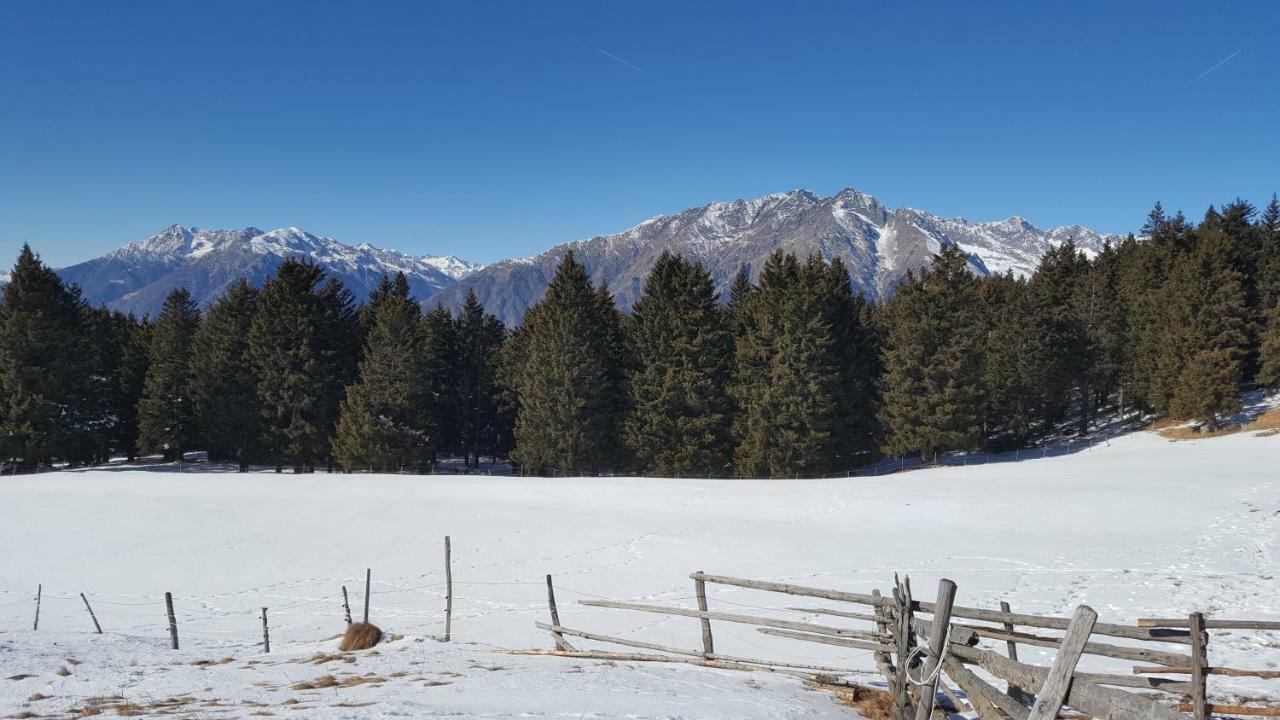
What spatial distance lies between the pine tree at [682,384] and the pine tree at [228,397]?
26292 mm

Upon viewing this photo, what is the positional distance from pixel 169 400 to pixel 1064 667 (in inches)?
2338

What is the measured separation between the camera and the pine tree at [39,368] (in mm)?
43188

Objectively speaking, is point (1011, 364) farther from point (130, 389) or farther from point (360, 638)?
point (130, 389)

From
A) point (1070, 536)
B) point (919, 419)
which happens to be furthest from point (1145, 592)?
point (919, 419)

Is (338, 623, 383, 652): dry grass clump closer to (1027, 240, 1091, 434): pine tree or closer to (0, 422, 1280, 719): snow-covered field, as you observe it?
(0, 422, 1280, 719): snow-covered field

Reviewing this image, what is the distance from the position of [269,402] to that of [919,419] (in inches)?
1677

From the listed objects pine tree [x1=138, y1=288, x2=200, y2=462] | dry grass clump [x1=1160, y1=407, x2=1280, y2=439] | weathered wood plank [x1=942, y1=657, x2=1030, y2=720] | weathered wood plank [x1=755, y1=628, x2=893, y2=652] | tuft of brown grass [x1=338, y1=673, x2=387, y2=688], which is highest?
pine tree [x1=138, y1=288, x2=200, y2=462]

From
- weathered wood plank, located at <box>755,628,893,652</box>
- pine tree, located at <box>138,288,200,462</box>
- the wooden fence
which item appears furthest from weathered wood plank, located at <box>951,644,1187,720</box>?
pine tree, located at <box>138,288,200,462</box>

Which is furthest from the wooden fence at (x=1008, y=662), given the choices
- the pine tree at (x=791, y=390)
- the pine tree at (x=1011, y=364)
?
the pine tree at (x=1011, y=364)

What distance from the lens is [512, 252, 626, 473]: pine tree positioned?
45750 millimetres

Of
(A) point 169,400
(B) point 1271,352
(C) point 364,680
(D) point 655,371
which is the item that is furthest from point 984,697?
(A) point 169,400

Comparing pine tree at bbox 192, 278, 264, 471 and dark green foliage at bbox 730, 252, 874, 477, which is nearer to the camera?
dark green foliage at bbox 730, 252, 874, 477

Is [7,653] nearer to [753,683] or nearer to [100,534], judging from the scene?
[753,683]

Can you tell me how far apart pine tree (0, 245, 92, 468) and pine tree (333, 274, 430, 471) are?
16244 millimetres
